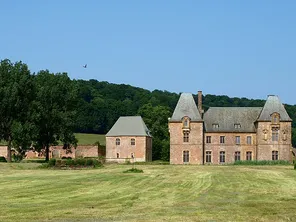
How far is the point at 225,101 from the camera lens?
18462cm

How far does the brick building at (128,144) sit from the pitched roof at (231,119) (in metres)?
10.5

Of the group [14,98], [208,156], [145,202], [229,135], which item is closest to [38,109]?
[14,98]

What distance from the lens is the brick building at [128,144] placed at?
7794 centimetres

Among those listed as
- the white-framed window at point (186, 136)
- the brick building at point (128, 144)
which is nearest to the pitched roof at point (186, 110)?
the white-framed window at point (186, 136)

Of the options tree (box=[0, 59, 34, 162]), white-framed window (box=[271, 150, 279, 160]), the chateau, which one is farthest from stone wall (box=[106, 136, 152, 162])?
white-framed window (box=[271, 150, 279, 160])

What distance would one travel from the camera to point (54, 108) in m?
69.4

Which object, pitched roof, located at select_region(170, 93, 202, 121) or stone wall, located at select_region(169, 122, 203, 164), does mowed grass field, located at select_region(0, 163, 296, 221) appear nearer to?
stone wall, located at select_region(169, 122, 203, 164)

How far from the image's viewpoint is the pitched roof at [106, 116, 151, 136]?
3115 inches

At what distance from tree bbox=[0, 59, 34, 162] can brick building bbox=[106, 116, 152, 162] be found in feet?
54.1

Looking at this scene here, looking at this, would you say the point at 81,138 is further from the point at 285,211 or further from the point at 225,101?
the point at 285,211

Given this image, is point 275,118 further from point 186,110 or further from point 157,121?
point 157,121

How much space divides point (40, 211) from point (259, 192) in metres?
11.5

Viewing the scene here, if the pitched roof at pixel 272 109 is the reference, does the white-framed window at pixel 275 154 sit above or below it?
below

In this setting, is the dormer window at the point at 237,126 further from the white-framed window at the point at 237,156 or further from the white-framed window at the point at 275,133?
the white-framed window at the point at 275,133
